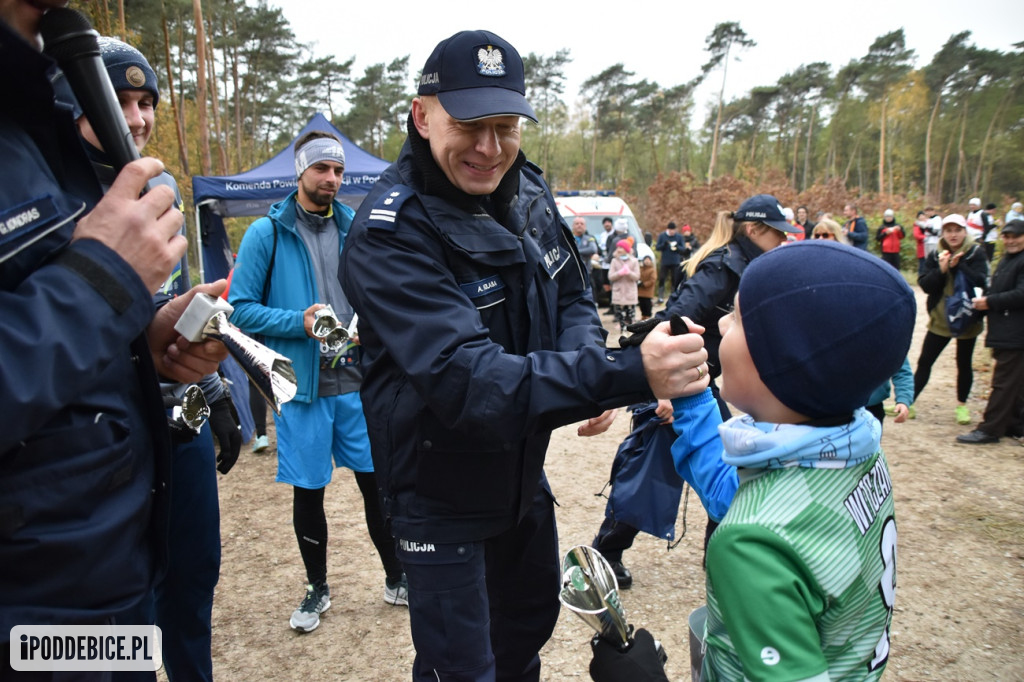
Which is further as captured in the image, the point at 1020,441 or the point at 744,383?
the point at 1020,441

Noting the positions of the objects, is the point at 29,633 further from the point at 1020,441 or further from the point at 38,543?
the point at 1020,441

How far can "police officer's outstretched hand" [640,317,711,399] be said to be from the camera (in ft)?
5.18

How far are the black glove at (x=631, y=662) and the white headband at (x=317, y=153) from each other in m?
2.80

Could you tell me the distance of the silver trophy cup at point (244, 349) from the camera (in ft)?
4.79

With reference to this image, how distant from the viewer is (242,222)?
30.3m

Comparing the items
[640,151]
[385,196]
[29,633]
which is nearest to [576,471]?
[385,196]

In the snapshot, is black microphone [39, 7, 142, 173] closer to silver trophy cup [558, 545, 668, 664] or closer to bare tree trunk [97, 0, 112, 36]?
silver trophy cup [558, 545, 668, 664]

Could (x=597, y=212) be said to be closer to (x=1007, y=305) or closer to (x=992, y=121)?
(x=1007, y=305)

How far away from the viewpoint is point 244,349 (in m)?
1.50

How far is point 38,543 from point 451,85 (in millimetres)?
1439

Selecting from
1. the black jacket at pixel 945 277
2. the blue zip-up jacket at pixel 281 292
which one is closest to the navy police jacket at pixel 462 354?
the blue zip-up jacket at pixel 281 292

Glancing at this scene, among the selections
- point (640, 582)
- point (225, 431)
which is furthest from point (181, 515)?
point (640, 582)

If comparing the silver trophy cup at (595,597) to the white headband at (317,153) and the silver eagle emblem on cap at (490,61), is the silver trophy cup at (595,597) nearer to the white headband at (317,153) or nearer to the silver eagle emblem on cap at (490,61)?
the silver eagle emblem on cap at (490,61)

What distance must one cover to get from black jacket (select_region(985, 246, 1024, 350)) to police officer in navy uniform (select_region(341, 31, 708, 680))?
5.95 meters
